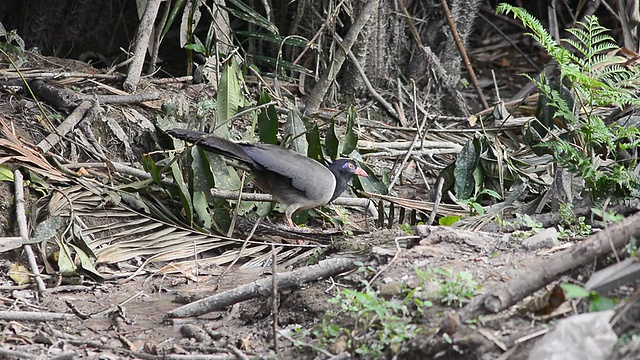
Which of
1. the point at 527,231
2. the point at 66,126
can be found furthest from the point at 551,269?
the point at 66,126

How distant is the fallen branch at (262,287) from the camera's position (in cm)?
412

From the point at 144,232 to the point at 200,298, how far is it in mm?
1331

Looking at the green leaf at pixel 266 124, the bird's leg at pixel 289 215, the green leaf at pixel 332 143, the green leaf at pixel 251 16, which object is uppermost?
the green leaf at pixel 251 16

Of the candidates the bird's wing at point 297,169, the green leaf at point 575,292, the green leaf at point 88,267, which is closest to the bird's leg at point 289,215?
the bird's wing at point 297,169

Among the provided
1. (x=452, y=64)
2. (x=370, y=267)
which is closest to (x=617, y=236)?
(x=370, y=267)

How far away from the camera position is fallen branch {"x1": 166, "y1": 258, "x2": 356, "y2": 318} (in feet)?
13.5

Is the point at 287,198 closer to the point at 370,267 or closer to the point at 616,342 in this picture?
the point at 370,267

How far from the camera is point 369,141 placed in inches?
288

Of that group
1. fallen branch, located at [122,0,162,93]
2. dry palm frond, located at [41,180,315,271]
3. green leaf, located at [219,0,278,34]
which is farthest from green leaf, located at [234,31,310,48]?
dry palm frond, located at [41,180,315,271]

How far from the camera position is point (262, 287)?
411 cm

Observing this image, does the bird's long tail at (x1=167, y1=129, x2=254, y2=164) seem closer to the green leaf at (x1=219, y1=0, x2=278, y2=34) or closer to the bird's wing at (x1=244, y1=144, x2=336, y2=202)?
the bird's wing at (x1=244, y1=144, x2=336, y2=202)

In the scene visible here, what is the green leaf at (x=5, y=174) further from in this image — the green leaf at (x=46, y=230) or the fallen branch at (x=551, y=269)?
the fallen branch at (x=551, y=269)

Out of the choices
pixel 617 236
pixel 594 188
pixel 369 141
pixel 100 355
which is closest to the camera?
pixel 617 236

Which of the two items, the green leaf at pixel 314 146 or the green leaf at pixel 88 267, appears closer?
the green leaf at pixel 88 267
